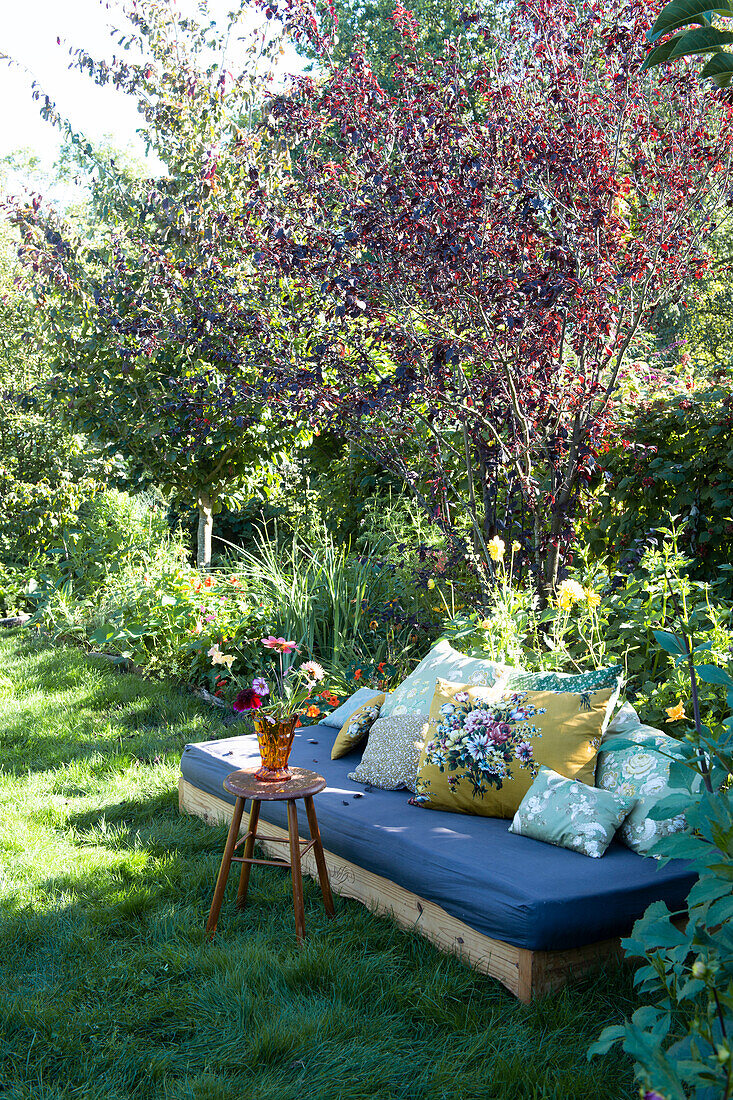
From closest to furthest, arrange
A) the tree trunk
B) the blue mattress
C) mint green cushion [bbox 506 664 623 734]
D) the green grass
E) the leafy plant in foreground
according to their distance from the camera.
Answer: the leafy plant in foreground → the green grass → the blue mattress → mint green cushion [bbox 506 664 623 734] → the tree trunk

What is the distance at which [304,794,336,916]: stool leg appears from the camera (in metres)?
2.84

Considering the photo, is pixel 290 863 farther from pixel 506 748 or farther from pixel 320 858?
Result: pixel 506 748

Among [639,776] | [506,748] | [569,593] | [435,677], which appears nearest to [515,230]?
[569,593]

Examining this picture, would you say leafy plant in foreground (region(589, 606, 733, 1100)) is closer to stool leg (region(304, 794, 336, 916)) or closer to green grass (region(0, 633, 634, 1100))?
green grass (region(0, 633, 634, 1100))

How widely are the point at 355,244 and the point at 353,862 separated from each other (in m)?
2.75

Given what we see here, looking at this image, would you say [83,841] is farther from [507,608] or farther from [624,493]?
[624,493]

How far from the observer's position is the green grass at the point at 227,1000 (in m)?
2.05

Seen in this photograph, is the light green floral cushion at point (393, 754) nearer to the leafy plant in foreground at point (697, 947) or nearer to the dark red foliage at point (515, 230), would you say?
the dark red foliage at point (515, 230)

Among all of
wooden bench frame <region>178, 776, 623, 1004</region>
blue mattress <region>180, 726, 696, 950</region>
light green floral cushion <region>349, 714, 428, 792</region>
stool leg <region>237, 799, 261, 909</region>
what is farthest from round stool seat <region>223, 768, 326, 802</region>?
light green floral cushion <region>349, 714, 428, 792</region>

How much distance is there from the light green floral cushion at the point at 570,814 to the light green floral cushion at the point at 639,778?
5 centimetres

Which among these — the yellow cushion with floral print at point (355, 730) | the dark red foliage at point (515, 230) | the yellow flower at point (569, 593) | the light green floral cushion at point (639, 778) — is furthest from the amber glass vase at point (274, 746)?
the dark red foliage at point (515, 230)

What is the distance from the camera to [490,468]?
178 inches

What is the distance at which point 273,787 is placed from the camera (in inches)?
111

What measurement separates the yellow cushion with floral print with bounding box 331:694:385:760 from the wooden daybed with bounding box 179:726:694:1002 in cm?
53
